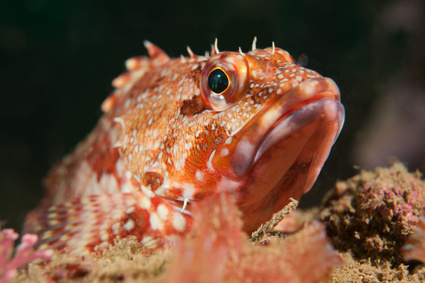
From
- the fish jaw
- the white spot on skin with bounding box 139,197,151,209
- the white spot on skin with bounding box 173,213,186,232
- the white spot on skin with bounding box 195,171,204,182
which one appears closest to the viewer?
the fish jaw

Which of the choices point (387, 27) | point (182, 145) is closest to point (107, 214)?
point (182, 145)

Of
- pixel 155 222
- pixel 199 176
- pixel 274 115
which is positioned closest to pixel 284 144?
pixel 274 115

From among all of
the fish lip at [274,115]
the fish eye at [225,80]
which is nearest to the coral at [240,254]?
the fish lip at [274,115]

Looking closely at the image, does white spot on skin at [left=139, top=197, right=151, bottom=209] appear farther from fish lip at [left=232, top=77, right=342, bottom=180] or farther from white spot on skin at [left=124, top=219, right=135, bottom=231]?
fish lip at [left=232, top=77, right=342, bottom=180]

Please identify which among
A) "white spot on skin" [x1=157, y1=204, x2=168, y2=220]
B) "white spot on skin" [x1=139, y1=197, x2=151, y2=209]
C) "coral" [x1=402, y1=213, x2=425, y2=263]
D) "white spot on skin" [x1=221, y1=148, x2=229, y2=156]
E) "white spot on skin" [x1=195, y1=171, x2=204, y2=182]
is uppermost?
"white spot on skin" [x1=221, y1=148, x2=229, y2=156]

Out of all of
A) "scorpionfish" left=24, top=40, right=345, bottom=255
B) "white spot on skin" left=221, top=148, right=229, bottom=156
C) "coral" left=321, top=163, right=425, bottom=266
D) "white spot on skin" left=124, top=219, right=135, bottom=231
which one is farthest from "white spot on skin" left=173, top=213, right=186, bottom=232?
"coral" left=321, top=163, right=425, bottom=266

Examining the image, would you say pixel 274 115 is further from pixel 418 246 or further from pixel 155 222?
pixel 155 222

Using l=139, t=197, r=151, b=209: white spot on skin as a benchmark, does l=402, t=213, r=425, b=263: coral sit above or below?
below
